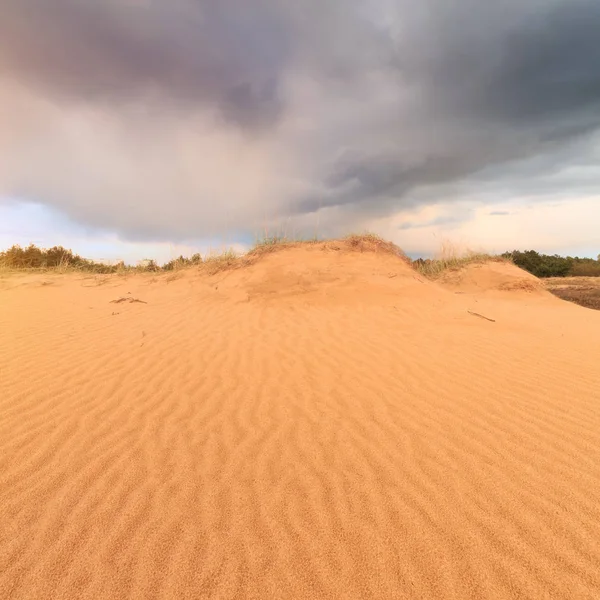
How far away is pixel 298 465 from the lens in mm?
3248

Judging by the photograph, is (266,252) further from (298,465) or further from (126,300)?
(298,465)

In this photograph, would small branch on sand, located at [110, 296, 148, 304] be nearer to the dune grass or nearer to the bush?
the dune grass

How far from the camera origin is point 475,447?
137 inches

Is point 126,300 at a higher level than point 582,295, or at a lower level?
higher

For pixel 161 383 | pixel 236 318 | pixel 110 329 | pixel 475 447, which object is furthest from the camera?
pixel 236 318

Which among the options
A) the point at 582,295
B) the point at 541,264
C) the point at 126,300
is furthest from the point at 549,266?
the point at 126,300

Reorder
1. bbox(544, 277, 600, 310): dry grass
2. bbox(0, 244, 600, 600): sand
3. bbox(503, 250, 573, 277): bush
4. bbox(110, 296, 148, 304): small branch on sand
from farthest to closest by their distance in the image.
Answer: bbox(503, 250, 573, 277): bush
bbox(544, 277, 600, 310): dry grass
bbox(110, 296, 148, 304): small branch on sand
bbox(0, 244, 600, 600): sand

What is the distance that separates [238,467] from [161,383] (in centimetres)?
229

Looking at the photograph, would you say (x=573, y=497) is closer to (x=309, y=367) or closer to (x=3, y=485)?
(x=309, y=367)

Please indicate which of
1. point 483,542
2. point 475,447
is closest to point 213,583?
point 483,542

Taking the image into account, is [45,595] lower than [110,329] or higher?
lower

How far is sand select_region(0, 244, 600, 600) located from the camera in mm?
2256

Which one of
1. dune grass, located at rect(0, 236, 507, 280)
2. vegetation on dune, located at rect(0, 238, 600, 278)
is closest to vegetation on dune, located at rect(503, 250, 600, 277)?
vegetation on dune, located at rect(0, 238, 600, 278)

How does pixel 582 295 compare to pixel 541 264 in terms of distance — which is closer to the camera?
pixel 582 295
